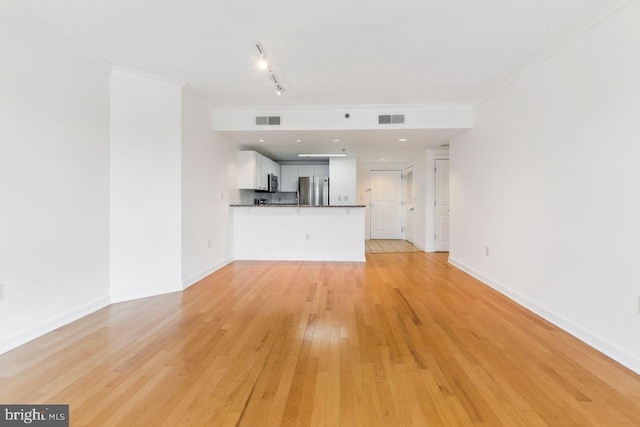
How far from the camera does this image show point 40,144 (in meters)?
2.39

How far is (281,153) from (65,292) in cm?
486

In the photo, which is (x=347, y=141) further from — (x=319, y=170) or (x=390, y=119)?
(x=319, y=170)

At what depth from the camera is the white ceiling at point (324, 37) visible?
85.4 inches

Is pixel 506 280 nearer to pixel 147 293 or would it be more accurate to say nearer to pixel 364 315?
pixel 364 315

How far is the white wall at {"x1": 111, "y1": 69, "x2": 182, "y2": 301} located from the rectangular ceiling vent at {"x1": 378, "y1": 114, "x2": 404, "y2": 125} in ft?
8.99

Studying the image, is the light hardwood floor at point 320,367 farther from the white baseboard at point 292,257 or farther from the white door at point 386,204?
the white door at point 386,204

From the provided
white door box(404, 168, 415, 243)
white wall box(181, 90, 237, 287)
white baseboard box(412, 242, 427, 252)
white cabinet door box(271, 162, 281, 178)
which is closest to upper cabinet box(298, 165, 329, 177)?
white cabinet door box(271, 162, 281, 178)

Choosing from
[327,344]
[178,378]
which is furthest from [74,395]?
[327,344]

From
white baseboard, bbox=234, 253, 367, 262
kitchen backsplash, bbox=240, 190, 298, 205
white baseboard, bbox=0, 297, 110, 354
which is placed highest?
kitchen backsplash, bbox=240, 190, 298, 205

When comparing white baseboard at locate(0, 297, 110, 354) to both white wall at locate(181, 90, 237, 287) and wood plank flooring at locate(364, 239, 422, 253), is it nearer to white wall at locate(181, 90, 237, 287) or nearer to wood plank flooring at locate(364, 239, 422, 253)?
→ white wall at locate(181, 90, 237, 287)

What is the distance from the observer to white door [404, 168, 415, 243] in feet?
25.2

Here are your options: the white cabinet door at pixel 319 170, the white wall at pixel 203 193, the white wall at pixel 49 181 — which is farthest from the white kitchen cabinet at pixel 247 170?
the white wall at pixel 49 181

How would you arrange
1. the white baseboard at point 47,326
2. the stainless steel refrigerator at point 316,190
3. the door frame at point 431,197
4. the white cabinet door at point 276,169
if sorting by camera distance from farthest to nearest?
the stainless steel refrigerator at point 316,190, the white cabinet door at point 276,169, the door frame at point 431,197, the white baseboard at point 47,326

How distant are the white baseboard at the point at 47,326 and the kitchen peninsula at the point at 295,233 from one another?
265 centimetres
